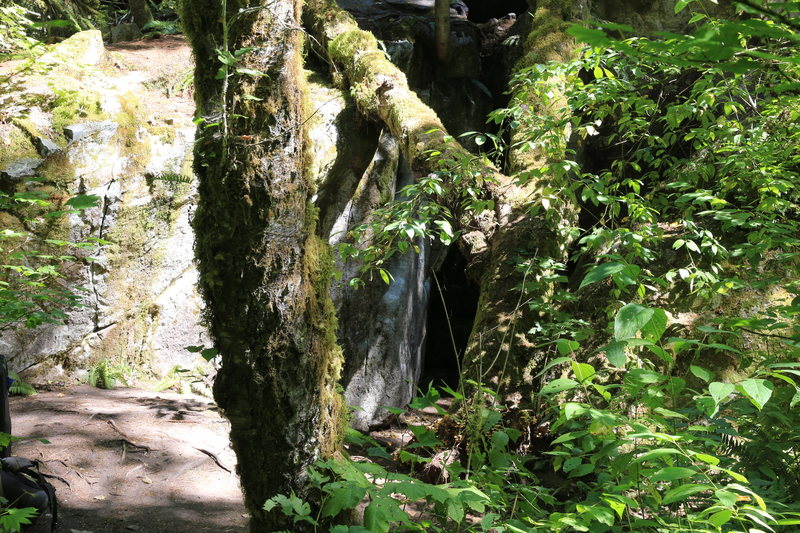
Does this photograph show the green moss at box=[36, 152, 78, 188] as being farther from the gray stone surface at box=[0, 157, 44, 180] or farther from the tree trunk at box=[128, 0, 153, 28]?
the tree trunk at box=[128, 0, 153, 28]

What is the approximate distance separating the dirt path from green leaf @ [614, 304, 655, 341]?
3.55 m

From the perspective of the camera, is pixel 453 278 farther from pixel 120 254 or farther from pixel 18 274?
pixel 18 274

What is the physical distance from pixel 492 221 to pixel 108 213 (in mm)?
5059

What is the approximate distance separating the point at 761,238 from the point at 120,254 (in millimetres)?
7154

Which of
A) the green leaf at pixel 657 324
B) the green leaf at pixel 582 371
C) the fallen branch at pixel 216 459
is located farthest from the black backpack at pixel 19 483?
the green leaf at pixel 657 324

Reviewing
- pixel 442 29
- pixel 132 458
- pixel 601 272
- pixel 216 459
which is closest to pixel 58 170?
pixel 132 458

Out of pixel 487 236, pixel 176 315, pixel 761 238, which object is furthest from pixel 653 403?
pixel 176 315

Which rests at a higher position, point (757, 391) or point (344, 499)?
Answer: point (757, 391)

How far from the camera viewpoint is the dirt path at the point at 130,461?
423 cm

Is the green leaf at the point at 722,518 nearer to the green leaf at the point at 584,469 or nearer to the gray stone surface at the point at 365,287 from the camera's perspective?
the green leaf at the point at 584,469

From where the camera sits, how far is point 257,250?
105 inches

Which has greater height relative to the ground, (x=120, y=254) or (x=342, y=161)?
(x=342, y=161)

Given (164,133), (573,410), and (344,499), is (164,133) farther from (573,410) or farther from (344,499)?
(573,410)

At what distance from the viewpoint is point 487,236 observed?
565 centimetres
